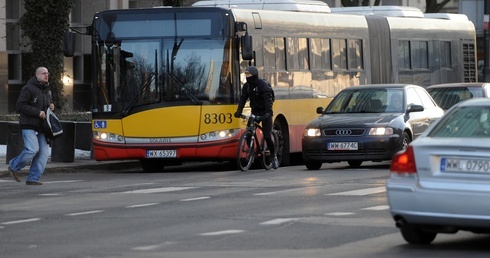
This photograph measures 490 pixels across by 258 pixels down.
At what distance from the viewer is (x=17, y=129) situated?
26.9 metres

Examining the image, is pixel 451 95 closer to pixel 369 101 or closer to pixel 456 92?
pixel 456 92

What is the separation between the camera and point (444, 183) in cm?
1227

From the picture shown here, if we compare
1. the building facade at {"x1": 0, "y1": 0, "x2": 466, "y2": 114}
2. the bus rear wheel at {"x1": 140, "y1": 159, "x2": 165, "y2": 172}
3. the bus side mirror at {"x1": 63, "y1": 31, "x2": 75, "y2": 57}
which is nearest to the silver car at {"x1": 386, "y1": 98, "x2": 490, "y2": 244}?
the bus side mirror at {"x1": 63, "y1": 31, "x2": 75, "y2": 57}

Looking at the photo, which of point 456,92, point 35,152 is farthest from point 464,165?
point 456,92

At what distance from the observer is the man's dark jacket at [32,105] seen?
2209 centimetres

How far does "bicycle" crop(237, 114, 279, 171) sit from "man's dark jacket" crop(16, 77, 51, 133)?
163 inches

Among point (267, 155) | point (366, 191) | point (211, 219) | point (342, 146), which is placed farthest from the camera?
point (267, 155)

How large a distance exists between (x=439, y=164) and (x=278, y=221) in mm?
2871

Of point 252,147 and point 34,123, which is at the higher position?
point 34,123

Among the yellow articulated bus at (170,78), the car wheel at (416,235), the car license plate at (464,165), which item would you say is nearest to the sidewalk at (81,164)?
the yellow articulated bus at (170,78)

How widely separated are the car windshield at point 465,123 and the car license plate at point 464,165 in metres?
0.37

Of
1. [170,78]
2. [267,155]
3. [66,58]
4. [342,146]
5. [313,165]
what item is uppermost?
[170,78]

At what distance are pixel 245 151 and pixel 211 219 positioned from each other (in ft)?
33.4

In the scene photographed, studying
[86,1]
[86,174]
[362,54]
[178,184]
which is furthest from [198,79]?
[86,1]
